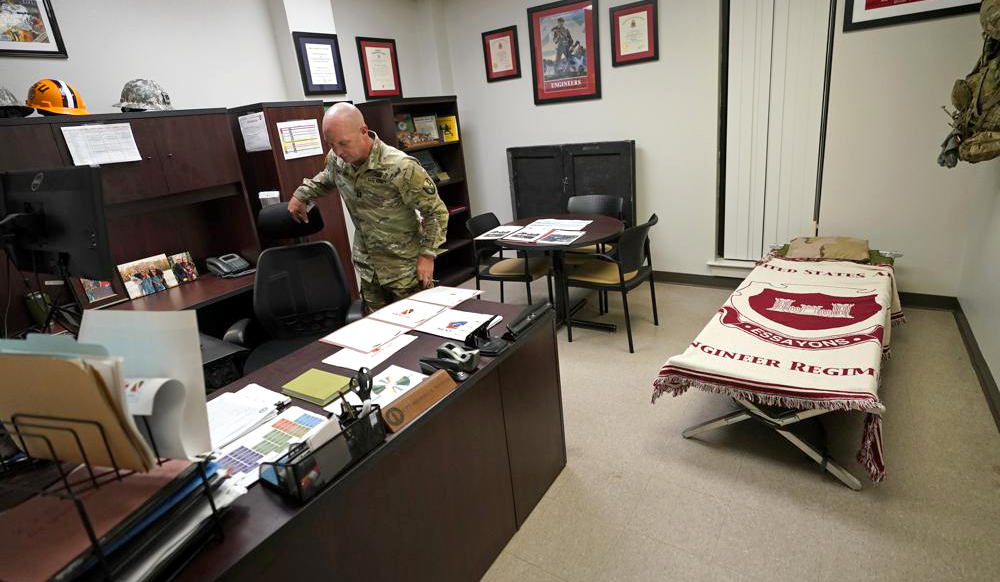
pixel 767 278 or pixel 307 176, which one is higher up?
pixel 307 176

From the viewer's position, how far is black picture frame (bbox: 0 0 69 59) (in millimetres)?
2441

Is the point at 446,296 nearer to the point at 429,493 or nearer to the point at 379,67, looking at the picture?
the point at 429,493

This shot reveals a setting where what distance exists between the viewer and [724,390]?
210 cm

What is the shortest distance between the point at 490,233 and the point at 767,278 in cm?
183

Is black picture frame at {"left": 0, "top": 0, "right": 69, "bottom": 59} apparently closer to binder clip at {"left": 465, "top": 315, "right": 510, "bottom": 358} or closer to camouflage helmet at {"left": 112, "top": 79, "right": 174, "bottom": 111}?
camouflage helmet at {"left": 112, "top": 79, "right": 174, "bottom": 111}

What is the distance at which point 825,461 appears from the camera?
1994mm

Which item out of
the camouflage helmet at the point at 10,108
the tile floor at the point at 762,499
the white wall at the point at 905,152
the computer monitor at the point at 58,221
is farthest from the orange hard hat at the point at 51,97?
the white wall at the point at 905,152

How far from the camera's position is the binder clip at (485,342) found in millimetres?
1633

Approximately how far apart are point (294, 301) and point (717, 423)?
2.07 metres

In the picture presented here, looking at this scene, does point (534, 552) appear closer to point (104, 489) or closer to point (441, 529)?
point (441, 529)

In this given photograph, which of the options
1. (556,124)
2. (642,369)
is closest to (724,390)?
(642,369)

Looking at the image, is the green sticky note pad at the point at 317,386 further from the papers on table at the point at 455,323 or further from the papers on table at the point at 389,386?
the papers on table at the point at 455,323

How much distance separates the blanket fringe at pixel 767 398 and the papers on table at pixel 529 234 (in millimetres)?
1404

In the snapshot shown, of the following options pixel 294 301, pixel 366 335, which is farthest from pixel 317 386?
pixel 294 301
